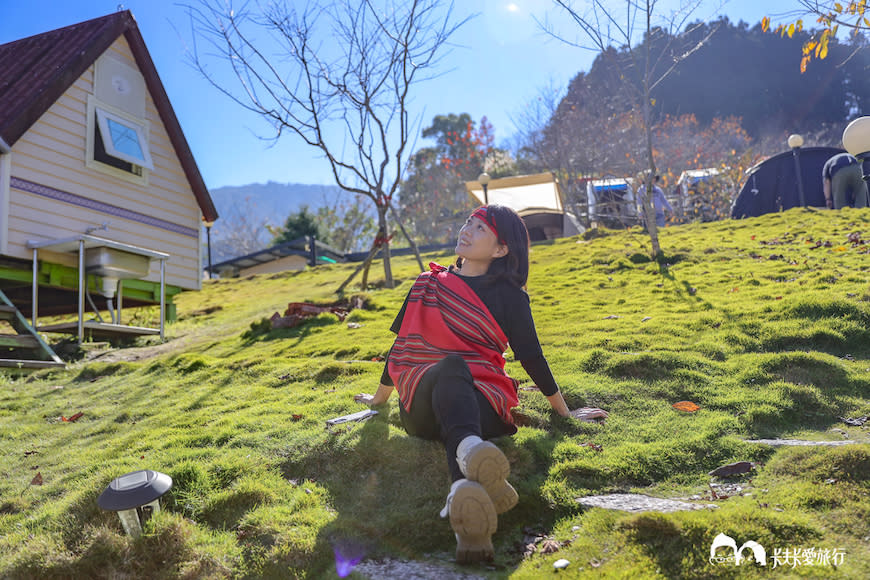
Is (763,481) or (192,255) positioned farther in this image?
(192,255)

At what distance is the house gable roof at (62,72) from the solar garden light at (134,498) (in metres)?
8.29

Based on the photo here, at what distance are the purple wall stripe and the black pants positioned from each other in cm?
882

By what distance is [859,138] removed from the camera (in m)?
7.66

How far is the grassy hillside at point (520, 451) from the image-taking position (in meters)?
2.32

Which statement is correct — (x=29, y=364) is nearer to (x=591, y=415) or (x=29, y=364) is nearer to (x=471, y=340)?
(x=471, y=340)

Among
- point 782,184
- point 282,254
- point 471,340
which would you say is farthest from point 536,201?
point 471,340

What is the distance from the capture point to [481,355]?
117 inches

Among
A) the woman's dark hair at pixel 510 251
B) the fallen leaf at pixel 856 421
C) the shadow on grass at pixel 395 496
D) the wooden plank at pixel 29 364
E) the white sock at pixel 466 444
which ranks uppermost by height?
the woman's dark hair at pixel 510 251

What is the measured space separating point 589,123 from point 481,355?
2633 cm

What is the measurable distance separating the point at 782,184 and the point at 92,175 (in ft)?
52.9

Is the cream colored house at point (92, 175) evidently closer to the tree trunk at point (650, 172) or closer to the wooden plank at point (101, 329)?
the wooden plank at point (101, 329)

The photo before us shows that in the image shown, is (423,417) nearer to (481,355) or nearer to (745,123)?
(481,355)

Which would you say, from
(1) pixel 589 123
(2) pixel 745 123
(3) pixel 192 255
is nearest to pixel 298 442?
(3) pixel 192 255

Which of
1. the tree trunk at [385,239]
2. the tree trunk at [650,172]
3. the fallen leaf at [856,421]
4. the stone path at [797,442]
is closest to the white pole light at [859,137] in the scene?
the tree trunk at [650,172]
